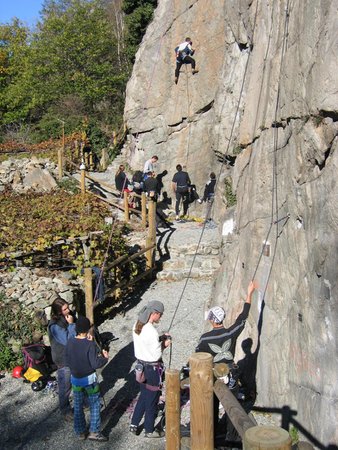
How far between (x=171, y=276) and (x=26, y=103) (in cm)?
1985

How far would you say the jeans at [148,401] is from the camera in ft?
19.6

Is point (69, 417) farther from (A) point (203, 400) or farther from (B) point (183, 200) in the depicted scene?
(B) point (183, 200)

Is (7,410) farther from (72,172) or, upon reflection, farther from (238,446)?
(72,172)

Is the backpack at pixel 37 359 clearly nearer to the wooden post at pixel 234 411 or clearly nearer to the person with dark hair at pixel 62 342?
the person with dark hair at pixel 62 342

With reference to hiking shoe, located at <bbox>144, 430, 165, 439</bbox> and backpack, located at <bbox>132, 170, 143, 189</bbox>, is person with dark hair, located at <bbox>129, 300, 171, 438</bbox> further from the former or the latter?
backpack, located at <bbox>132, 170, 143, 189</bbox>

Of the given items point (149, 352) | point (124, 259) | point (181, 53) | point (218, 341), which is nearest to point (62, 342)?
point (149, 352)

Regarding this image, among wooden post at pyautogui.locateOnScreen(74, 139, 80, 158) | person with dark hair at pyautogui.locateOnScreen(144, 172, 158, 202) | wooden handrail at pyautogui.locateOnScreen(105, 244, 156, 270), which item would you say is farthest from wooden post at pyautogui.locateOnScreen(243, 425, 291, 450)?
wooden post at pyautogui.locateOnScreen(74, 139, 80, 158)

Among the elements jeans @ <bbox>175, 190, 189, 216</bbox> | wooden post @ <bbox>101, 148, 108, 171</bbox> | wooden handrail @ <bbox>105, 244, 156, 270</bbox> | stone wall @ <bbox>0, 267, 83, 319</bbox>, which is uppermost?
wooden post @ <bbox>101, 148, 108, 171</bbox>

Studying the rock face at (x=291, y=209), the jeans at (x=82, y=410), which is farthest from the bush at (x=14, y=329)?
the rock face at (x=291, y=209)

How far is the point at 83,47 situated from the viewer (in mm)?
27953

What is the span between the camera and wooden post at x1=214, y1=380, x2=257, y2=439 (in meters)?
3.04

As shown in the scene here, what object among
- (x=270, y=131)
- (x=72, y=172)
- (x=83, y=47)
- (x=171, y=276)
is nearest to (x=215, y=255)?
(x=171, y=276)

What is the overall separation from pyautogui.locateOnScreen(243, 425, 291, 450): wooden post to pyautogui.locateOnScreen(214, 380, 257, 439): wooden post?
32 centimetres

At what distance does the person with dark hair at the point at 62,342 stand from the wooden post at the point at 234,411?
364 cm
